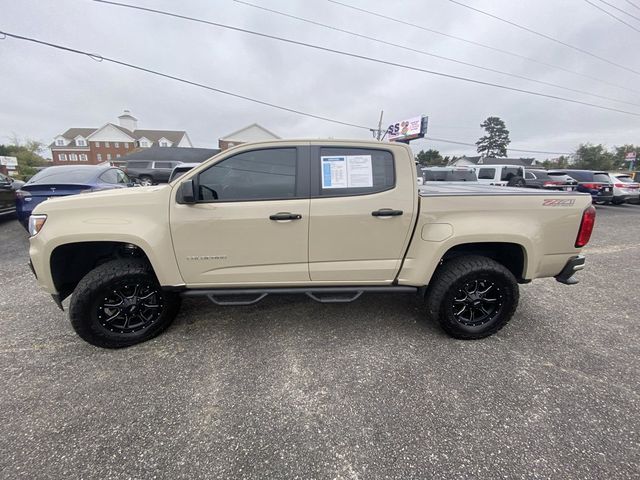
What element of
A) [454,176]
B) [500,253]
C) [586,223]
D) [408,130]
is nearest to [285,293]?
[500,253]

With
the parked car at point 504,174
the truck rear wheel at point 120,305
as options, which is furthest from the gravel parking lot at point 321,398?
the parked car at point 504,174

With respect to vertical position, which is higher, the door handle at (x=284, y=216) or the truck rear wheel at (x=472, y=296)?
the door handle at (x=284, y=216)

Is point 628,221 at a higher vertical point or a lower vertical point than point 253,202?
lower

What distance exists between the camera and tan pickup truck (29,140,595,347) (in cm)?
249

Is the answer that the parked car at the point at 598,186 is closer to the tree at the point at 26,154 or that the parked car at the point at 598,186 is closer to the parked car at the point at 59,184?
the parked car at the point at 59,184

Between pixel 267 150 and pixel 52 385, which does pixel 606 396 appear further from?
pixel 52 385

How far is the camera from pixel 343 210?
254 cm

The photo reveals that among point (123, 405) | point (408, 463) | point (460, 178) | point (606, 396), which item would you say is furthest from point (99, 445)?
point (460, 178)

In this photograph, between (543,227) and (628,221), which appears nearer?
(543,227)

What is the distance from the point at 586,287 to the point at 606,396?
275cm

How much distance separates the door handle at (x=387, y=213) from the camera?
2543mm

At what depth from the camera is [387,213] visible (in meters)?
2.55

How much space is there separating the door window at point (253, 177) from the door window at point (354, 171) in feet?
0.96

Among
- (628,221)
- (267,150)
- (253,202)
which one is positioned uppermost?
(267,150)
